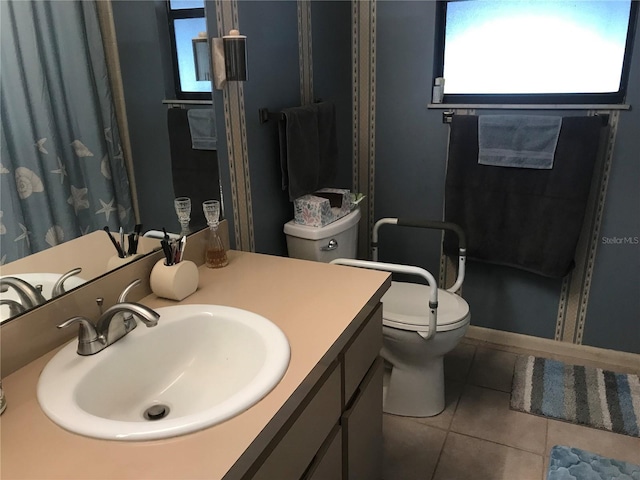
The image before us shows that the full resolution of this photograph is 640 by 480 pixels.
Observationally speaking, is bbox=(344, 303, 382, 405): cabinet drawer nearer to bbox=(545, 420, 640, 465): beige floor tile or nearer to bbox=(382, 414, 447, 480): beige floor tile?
bbox=(382, 414, 447, 480): beige floor tile

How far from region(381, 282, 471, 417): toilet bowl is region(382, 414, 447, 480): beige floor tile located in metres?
0.07

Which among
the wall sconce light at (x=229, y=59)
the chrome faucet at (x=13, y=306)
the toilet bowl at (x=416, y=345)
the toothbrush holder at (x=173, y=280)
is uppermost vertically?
the wall sconce light at (x=229, y=59)

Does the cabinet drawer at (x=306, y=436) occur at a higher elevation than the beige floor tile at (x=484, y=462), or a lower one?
higher

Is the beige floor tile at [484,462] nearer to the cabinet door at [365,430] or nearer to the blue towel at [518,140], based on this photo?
the cabinet door at [365,430]

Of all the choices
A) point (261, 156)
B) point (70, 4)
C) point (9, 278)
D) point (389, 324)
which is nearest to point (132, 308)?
point (9, 278)

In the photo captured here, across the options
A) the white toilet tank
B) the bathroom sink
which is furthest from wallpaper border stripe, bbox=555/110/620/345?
the bathroom sink

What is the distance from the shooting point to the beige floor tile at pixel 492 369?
2.35 metres

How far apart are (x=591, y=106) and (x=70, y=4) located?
193 centimetres

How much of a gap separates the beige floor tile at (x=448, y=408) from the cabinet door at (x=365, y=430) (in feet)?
1.72

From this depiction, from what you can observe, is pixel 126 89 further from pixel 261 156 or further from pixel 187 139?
pixel 261 156

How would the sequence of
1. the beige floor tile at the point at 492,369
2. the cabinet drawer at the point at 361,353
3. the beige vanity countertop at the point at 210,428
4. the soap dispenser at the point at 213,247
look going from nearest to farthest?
1. the beige vanity countertop at the point at 210,428
2. the cabinet drawer at the point at 361,353
3. the soap dispenser at the point at 213,247
4. the beige floor tile at the point at 492,369

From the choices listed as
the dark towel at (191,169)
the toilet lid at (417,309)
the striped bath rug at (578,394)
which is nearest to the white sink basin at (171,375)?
the dark towel at (191,169)

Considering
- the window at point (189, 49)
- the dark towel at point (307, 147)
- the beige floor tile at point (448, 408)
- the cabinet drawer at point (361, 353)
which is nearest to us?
the cabinet drawer at point (361, 353)

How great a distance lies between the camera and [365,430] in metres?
1.46
